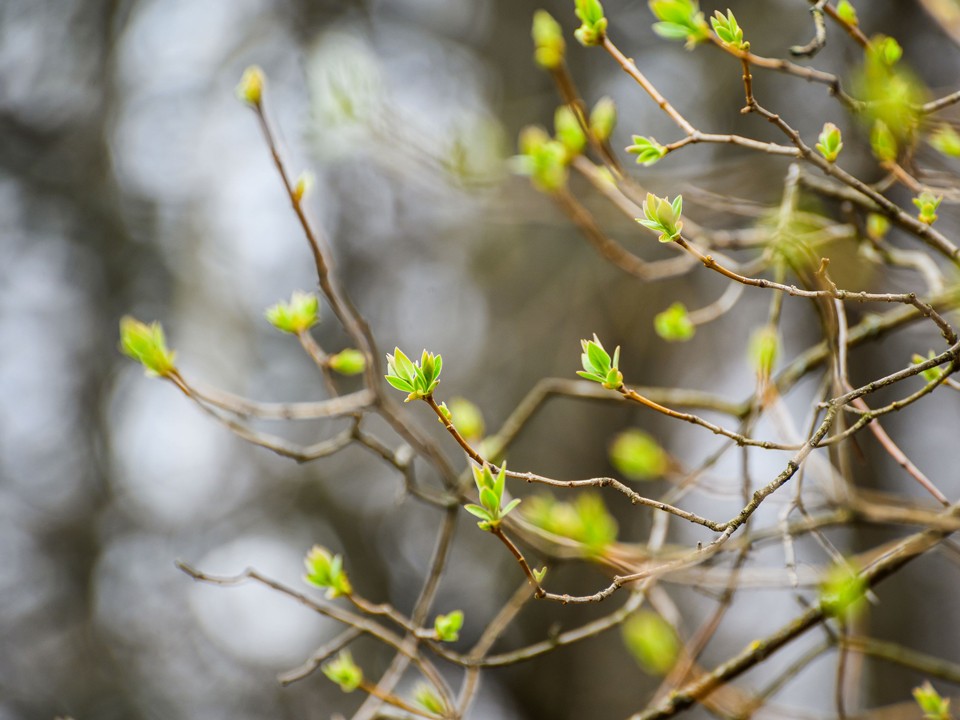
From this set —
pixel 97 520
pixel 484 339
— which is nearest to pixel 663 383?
pixel 484 339

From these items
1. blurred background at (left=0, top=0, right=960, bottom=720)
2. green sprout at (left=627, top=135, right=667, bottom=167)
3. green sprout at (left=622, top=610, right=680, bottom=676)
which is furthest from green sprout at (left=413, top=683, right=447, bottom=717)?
blurred background at (left=0, top=0, right=960, bottom=720)

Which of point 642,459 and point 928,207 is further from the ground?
point 928,207

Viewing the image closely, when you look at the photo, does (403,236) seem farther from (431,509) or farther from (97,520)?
(97,520)

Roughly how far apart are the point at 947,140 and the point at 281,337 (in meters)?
3.14

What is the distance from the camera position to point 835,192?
0.96m

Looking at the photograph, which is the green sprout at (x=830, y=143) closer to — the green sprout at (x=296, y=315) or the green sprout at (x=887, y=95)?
the green sprout at (x=887, y=95)

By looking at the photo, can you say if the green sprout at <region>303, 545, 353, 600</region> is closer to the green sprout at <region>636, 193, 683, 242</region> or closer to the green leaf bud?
the green leaf bud

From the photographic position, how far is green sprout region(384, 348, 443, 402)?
0.66 metres

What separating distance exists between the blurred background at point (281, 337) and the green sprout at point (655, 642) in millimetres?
1527

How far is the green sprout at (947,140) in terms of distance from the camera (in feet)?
3.04

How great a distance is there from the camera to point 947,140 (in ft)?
3.08

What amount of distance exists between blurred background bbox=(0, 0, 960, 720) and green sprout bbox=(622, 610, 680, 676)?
1.53m

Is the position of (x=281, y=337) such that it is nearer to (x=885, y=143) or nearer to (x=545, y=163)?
(x=545, y=163)

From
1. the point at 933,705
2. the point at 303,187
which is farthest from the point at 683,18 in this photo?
the point at 933,705
